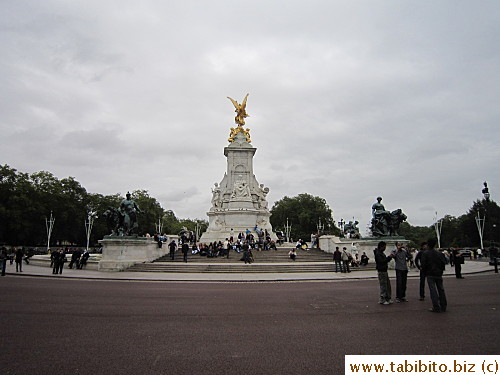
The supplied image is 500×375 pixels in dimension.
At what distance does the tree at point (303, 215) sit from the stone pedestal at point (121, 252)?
70494mm

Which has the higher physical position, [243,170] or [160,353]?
[243,170]

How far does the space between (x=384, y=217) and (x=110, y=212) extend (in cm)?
2101

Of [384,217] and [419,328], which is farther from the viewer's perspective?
[384,217]

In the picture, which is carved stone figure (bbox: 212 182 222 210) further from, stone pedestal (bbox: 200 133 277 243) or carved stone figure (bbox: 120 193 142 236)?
carved stone figure (bbox: 120 193 142 236)

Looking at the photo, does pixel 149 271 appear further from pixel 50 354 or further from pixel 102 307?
pixel 50 354

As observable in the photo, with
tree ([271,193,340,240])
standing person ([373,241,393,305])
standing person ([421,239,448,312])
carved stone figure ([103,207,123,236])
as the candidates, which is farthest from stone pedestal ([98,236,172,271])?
tree ([271,193,340,240])

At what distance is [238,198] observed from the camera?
46.9m

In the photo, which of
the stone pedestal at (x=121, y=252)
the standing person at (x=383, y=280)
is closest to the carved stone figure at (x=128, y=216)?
the stone pedestal at (x=121, y=252)

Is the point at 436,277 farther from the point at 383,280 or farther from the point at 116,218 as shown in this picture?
the point at 116,218

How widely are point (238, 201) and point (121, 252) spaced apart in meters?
24.0

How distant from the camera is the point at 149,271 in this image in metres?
22.7

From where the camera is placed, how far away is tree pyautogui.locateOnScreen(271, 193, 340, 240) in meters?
93.6

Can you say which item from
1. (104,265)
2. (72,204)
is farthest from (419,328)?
(72,204)

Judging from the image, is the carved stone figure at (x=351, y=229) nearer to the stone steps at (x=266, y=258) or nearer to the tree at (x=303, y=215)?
the stone steps at (x=266, y=258)
